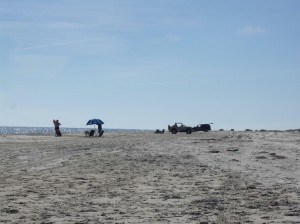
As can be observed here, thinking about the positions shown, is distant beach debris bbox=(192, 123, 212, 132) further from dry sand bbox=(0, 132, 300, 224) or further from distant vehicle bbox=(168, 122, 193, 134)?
dry sand bbox=(0, 132, 300, 224)

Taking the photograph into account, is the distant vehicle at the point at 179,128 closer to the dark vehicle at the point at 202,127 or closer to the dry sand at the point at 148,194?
the dark vehicle at the point at 202,127

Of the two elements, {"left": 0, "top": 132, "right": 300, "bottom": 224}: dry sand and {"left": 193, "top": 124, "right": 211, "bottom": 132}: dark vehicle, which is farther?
{"left": 193, "top": 124, "right": 211, "bottom": 132}: dark vehicle

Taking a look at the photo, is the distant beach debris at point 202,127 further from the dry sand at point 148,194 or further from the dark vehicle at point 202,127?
the dry sand at point 148,194

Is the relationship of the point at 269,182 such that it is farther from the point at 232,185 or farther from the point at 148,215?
the point at 148,215

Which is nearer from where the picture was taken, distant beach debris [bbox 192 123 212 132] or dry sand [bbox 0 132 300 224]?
dry sand [bbox 0 132 300 224]

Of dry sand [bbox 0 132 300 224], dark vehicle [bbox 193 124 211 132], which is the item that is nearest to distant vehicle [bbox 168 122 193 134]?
dark vehicle [bbox 193 124 211 132]

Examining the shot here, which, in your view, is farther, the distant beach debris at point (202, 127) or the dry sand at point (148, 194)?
the distant beach debris at point (202, 127)

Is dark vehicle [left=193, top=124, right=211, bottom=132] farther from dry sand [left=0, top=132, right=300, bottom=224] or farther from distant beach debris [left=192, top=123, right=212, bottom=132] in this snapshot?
dry sand [left=0, top=132, right=300, bottom=224]

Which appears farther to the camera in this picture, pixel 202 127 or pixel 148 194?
pixel 202 127

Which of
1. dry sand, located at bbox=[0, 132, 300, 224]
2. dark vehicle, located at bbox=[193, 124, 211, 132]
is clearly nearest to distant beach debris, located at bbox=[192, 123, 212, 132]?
dark vehicle, located at bbox=[193, 124, 211, 132]

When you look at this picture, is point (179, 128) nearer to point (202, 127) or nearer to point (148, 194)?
point (202, 127)

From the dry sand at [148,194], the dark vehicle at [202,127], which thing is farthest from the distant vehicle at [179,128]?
the dry sand at [148,194]

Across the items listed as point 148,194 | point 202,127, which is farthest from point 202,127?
point 148,194

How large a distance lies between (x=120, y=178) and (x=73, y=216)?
537 centimetres
